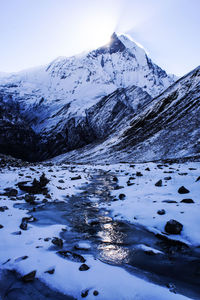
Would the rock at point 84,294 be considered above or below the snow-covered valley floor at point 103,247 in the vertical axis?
above

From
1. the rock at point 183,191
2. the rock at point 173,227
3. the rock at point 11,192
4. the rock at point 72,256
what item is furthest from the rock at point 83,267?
the rock at point 11,192

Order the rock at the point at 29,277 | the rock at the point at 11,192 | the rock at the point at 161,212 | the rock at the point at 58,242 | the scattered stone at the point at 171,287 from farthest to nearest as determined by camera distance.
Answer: the rock at the point at 11,192
the rock at the point at 161,212
the rock at the point at 58,242
the rock at the point at 29,277
the scattered stone at the point at 171,287

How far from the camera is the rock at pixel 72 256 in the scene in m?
4.97

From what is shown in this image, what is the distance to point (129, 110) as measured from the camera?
142m

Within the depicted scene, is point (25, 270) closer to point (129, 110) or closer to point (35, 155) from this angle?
point (129, 110)

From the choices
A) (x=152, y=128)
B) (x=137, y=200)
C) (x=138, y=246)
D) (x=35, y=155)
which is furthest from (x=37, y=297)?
(x=35, y=155)

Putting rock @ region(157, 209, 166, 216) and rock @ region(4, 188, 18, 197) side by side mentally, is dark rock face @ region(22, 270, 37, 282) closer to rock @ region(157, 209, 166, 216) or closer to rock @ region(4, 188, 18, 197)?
rock @ region(157, 209, 166, 216)

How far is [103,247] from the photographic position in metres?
5.79

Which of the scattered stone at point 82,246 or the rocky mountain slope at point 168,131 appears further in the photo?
the rocky mountain slope at point 168,131

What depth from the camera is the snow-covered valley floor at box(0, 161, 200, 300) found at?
12.9 ft

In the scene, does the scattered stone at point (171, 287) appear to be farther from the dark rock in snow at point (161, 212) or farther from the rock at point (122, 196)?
the rock at point (122, 196)

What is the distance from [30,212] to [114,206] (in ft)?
13.5

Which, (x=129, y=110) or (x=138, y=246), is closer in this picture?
(x=138, y=246)

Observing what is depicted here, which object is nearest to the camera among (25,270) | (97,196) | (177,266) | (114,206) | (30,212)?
(25,270)
